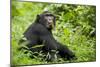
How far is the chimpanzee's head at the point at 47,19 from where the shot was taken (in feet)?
7.60

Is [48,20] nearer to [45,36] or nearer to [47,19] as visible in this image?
[47,19]

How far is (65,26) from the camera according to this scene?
7.90 ft

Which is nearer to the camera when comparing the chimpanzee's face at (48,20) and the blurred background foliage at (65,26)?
the blurred background foliage at (65,26)

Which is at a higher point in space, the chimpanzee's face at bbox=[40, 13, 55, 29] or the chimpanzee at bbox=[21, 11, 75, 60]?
the chimpanzee's face at bbox=[40, 13, 55, 29]

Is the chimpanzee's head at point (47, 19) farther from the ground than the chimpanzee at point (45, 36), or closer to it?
farther from the ground

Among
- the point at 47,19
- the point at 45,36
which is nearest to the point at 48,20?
the point at 47,19

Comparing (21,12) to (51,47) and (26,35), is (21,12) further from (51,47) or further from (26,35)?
(51,47)

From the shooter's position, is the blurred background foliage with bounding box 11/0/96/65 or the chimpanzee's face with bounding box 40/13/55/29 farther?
the chimpanzee's face with bounding box 40/13/55/29

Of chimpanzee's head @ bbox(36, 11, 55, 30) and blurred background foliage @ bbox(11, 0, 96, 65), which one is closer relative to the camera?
blurred background foliage @ bbox(11, 0, 96, 65)

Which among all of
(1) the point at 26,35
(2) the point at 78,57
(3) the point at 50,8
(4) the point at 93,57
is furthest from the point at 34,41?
(4) the point at 93,57

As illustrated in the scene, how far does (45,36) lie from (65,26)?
28 centimetres

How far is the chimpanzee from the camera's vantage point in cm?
227

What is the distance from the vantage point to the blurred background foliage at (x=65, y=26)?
2.21 meters

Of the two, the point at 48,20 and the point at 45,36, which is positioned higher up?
the point at 48,20
